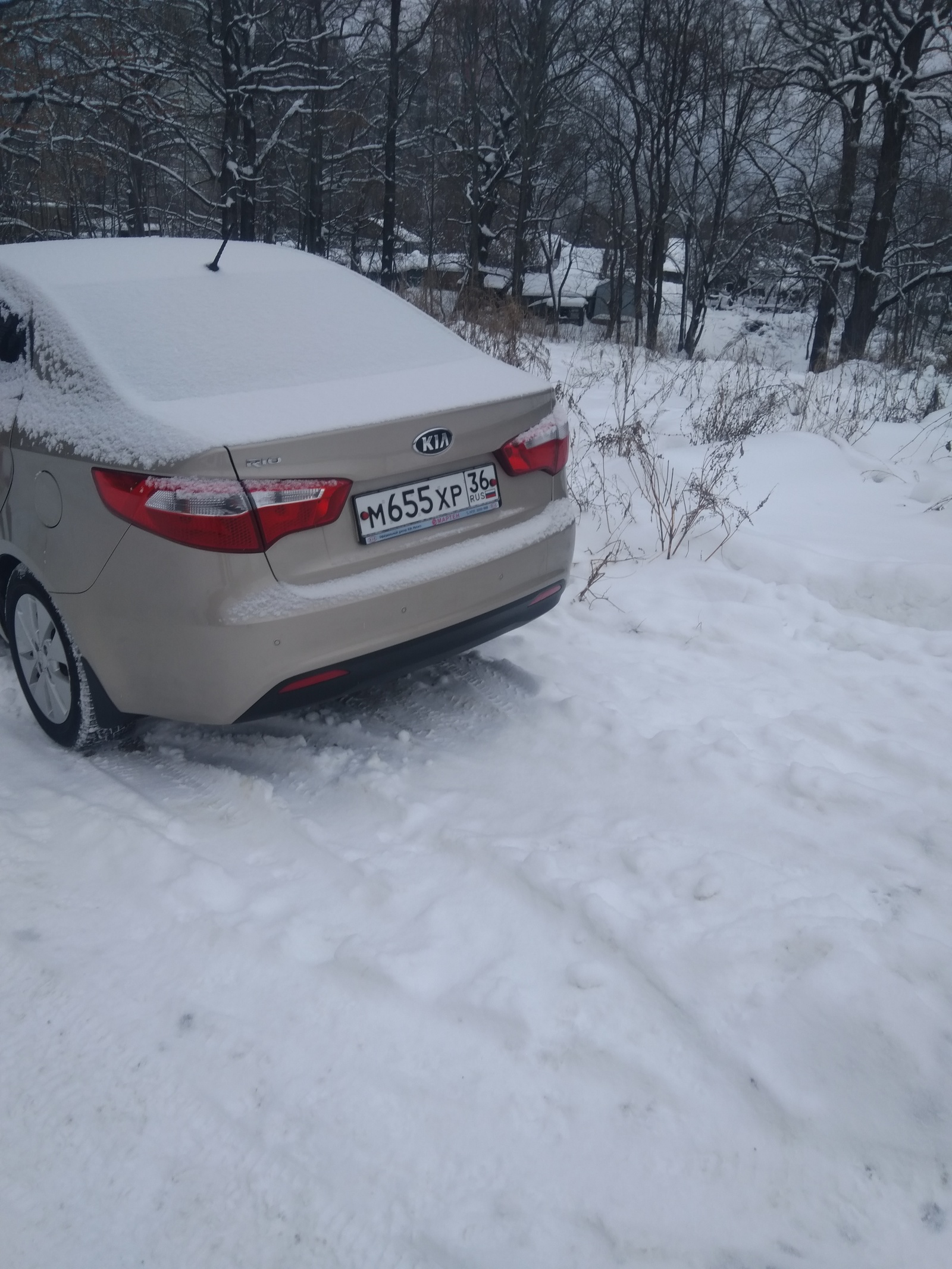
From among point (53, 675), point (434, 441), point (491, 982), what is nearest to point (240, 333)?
point (434, 441)

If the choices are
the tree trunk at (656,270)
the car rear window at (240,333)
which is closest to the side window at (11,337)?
the car rear window at (240,333)

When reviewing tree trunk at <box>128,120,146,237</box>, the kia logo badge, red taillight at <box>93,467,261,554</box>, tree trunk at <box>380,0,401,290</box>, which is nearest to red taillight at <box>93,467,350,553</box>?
red taillight at <box>93,467,261,554</box>


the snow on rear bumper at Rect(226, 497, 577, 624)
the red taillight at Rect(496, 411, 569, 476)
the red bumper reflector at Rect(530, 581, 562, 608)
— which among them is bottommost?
the red bumper reflector at Rect(530, 581, 562, 608)

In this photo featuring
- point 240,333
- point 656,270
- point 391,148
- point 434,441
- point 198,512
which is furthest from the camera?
point 656,270

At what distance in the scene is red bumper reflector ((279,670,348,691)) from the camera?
2.46 meters

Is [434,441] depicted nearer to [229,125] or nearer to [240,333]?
[240,333]

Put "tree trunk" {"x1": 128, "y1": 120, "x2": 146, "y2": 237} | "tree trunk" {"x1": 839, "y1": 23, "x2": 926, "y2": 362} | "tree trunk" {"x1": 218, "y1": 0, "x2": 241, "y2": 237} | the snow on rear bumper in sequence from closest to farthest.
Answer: the snow on rear bumper
"tree trunk" {"x1": 839, "y1": 23, "x2": 926, "y2": 362}
"tree trunk" {"x1": 218, "y1": 0, "x2": 241, "y2": 237}
"tree trunk" {"x1": 128, "y1": 120, "x2": 146, "y2": 237}

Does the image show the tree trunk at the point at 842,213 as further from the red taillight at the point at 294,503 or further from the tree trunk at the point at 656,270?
the red taillight at the point at 294,503

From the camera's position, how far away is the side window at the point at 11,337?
2.90 m

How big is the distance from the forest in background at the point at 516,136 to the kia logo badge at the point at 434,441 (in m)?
9.89

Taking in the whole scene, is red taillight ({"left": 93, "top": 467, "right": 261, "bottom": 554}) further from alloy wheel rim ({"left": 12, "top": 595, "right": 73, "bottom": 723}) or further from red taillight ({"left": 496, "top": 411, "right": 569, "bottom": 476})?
red taillight ({"left": 496, "top": 411, "right": 569, "bottom": 476})

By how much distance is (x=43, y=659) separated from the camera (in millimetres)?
2965

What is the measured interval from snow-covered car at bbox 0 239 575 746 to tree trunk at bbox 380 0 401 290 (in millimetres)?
19137

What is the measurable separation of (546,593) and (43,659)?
1.71m
